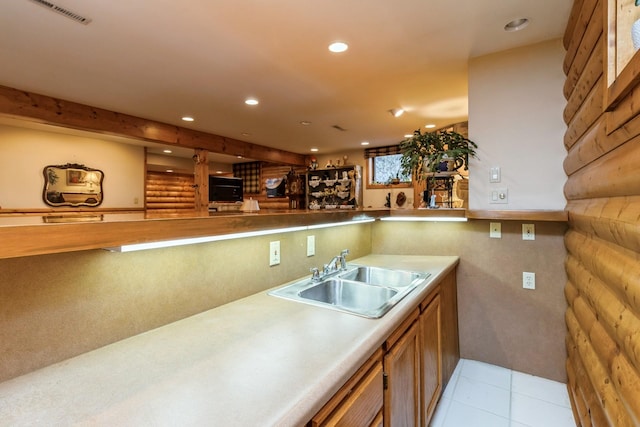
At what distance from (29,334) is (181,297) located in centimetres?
45

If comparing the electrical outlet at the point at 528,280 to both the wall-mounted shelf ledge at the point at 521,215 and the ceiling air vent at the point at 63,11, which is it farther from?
the ceiling air vent at the point at 63,11

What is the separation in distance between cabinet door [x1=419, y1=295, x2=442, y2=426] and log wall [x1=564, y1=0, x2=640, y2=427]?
2.31 feet

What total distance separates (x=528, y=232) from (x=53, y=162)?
22.0 ft

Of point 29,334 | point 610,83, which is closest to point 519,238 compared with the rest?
point 610,83

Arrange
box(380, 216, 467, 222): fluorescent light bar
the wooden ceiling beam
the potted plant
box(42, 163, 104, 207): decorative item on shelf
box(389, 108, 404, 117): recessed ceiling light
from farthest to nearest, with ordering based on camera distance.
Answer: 1. box(42, 163, 104, 207): decorative item on shelf
2. box(389, 108, 404, 117): recessed ceiling light
3. the wooden ceiling beam
4. box(380, 216, 467, 222): fluorescent light bar
5. the potted plant

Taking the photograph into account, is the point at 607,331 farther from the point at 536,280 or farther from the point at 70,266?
the point at 70,266

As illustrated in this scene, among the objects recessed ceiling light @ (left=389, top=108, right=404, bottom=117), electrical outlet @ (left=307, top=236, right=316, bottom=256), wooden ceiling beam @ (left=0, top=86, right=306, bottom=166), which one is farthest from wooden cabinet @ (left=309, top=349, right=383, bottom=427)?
wooden ceiling beam @ (left=0, top=86, right=306, bottom=166)

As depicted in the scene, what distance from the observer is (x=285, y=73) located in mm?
2779

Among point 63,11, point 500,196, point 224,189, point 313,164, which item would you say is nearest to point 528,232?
point 500,196

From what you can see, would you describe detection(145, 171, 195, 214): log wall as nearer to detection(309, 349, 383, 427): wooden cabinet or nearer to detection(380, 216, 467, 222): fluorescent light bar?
detection(380, 216, 467, 222): fluorescent light bar

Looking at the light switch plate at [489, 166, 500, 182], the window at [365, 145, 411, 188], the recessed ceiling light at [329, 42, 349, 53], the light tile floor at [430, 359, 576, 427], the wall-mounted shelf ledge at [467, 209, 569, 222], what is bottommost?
the light tile floor at [430, 359, 576, 427]

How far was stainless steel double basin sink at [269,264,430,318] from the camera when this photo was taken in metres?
1.60

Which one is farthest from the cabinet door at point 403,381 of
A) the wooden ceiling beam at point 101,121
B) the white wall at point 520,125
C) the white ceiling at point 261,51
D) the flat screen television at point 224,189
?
the flat screen television at point 224,189

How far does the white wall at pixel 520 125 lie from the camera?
2137mm
